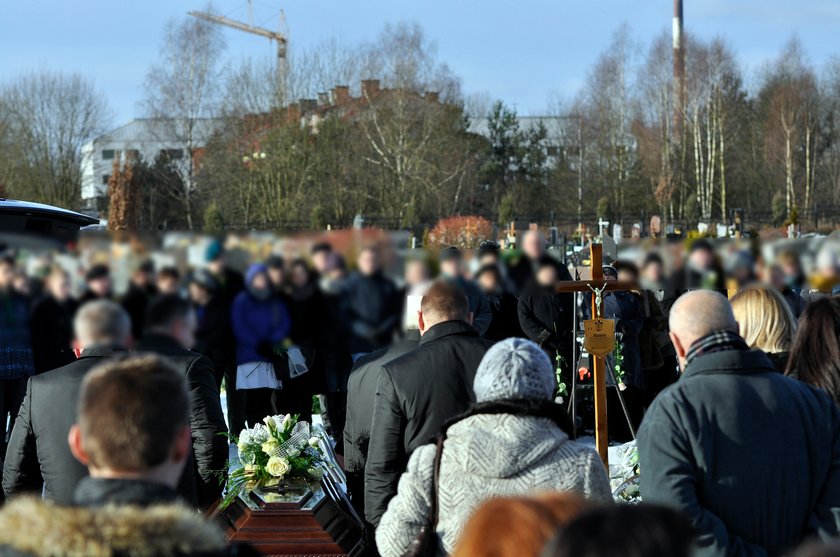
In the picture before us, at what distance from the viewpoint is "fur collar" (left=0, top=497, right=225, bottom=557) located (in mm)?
2115

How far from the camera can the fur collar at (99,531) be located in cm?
212

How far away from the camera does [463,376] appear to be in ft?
15.3

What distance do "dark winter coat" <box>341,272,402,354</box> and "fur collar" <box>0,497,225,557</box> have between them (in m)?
1.83

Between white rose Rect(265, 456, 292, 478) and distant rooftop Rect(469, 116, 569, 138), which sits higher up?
distant rooftop Rect(469, 116, 569, 138)

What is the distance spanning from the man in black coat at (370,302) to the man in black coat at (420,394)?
0.98ft

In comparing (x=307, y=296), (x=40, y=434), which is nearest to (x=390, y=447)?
(x=307, y=296)

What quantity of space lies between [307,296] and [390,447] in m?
0.96

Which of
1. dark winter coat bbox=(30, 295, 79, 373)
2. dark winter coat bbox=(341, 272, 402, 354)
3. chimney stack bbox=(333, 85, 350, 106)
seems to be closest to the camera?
dark winter coat bbox=(30, 295, 79, 373)

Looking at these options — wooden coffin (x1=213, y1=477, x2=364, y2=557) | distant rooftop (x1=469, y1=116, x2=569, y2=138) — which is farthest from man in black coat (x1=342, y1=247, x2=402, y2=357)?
distant rooftop (x1=469, y1=116, x2=569, y2=138)

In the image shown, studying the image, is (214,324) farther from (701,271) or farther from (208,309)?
(701,271)

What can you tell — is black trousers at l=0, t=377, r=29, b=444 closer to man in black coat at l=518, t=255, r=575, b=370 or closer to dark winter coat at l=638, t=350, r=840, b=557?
man in black coat at l=518, t=255, r=575, b=370

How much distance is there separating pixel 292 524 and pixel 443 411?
4.28ft

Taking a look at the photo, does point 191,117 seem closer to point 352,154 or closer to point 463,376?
point 352,154

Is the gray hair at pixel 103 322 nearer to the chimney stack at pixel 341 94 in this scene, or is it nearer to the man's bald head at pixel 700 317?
the man's bald head at pixel 700 317
